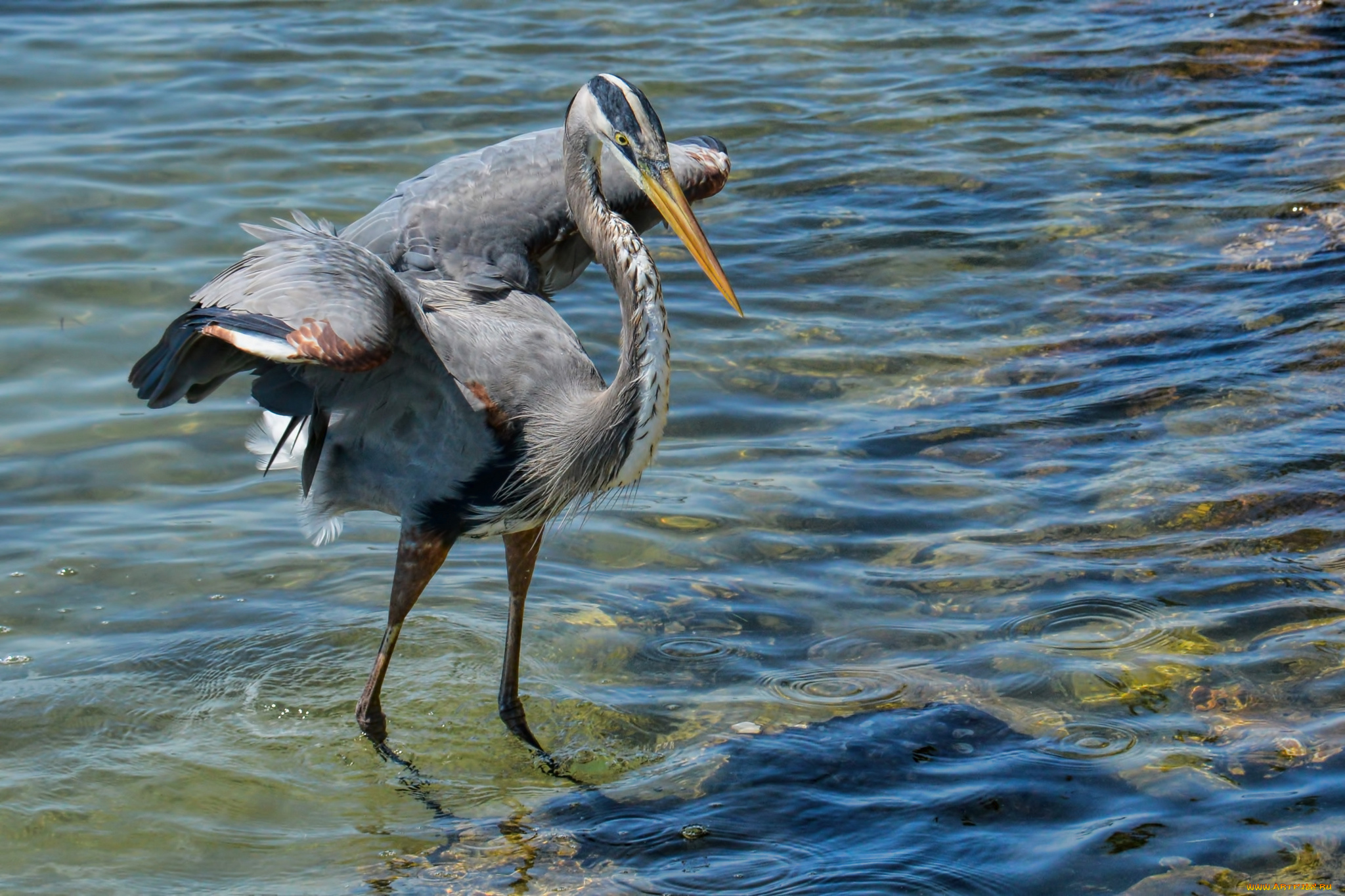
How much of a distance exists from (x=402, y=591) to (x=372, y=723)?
48cm

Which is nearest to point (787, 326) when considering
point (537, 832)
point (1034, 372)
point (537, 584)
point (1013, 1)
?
point (1034, 372)

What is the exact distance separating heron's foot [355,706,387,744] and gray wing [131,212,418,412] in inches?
45.3

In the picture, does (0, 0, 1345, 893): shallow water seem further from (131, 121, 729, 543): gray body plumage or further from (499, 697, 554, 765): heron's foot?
(131, 121, 729, 543): gray body plumage

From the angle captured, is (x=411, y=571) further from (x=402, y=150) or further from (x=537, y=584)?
(x=402, y=150)

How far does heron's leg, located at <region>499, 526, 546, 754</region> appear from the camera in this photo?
5254 mm

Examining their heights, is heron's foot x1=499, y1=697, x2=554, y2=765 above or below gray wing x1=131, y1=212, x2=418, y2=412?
below

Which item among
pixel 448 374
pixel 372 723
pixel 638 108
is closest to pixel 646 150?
pixel 638 108

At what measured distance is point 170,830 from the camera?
462 cm

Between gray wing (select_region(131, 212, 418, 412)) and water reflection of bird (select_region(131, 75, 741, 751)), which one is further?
water reflection of bird (select_region(131, 75, 741, 751))

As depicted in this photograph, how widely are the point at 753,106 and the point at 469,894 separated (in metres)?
8.08

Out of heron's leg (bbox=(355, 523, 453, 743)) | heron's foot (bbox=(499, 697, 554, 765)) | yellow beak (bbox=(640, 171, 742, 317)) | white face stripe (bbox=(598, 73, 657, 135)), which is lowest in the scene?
heron's foot (bbox=(499, 697, 554, 765))

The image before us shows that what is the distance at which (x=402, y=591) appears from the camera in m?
5.00

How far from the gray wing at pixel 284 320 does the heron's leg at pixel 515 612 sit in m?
1.04

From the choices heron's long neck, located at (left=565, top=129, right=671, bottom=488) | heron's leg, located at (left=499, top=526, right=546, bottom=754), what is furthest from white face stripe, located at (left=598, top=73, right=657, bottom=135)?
heron's leg, located at (left=499, top=526, right=546, bottom=754)
